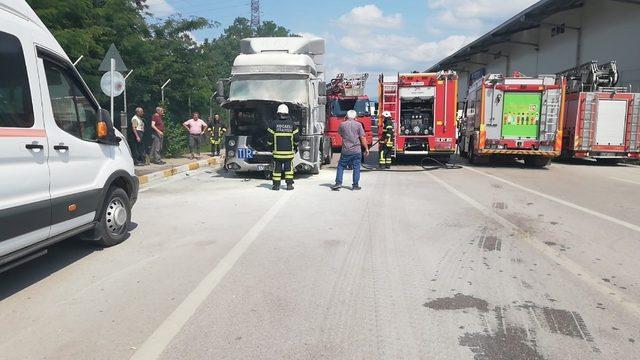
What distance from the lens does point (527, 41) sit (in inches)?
1396

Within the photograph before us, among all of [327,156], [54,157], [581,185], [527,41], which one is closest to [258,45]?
[327,156]

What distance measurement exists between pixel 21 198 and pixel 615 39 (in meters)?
26.9

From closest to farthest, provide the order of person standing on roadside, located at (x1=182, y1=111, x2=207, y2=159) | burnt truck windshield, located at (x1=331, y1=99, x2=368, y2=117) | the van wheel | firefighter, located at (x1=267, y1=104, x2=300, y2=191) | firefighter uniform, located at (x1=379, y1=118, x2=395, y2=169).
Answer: the van wheel → firefighter, located at (x1=267, y1=104, x2=300, y2=191) → firefighter uniform, located at (x1=379, y1=118, x2=395, y2=169) → person standing on roadside, located at (x1=182, y1=111, x2=207, y2=159) → burnt truck windshield, located at (x1=331, y1=99, x2=368, y2=117)

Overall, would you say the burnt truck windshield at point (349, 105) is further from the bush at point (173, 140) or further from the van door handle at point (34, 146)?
the van door handle at point (34, 146)

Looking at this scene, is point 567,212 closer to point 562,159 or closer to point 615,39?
point 562,159

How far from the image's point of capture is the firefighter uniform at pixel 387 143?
15578 mm

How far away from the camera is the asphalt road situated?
3.72 metres

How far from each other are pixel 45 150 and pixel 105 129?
1148 mm

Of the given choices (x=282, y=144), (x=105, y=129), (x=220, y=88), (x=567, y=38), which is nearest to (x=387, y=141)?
(x=220, y=88)

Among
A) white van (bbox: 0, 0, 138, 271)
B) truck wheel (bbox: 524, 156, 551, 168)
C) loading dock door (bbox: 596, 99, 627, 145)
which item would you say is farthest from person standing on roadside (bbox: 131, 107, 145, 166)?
loading dock door (bbox: 596, 99, 627, 145)

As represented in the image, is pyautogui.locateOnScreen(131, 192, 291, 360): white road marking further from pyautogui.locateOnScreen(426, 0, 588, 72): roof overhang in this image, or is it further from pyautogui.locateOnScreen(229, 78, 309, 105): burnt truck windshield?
pyautogui.locateOnScreen(426, 0, 588, 72): roof overhang

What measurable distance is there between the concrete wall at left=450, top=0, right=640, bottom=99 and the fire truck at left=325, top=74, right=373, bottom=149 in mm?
11606

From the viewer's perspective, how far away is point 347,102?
23188 mm

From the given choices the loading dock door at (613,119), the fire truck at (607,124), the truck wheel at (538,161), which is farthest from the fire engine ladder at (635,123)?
the truck wheel at (538,161)
